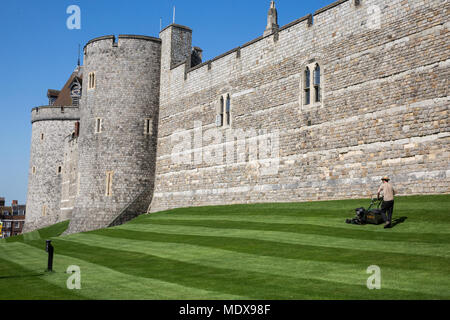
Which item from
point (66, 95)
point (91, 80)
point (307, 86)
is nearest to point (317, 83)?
point (307, 86)

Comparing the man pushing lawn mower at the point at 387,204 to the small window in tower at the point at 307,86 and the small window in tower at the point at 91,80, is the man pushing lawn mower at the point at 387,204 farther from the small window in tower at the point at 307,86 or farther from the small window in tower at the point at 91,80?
the small window in tower at the point at 91,80

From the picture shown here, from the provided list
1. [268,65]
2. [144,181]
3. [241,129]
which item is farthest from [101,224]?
[268,65]

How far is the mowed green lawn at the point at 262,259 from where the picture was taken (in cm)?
870

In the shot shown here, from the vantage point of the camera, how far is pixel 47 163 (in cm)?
4562

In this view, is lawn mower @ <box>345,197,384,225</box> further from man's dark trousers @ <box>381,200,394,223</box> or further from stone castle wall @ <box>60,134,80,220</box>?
stone castle wall @ <box>60,134,80,220</box>

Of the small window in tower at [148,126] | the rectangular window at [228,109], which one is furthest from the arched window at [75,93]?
the rectangular window at [228,109]

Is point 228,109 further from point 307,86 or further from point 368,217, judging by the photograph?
point 368,217

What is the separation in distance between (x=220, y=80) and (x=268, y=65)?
4.00 m

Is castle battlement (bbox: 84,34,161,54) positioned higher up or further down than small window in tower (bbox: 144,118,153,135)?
higher up

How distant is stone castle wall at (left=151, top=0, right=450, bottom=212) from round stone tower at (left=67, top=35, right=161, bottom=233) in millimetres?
4015

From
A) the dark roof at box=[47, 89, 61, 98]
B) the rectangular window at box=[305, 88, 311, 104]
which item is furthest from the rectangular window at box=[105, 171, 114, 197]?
the dark roof at box=[47, 89, 61, 98]

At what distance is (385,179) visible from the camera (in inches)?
562

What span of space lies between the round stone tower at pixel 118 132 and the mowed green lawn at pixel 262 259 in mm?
10701

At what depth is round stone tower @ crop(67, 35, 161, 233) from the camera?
30.5m
